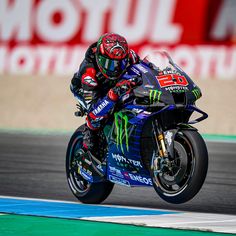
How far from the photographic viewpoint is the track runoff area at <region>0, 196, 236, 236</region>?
22.4ft

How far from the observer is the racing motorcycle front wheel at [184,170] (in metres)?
7.67

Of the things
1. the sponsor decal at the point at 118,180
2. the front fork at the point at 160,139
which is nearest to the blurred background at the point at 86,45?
the sponsor decal at the point at 118,180

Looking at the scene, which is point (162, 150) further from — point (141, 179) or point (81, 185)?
point (81, 185)

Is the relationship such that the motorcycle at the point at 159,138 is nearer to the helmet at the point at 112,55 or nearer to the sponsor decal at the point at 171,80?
the sponsor decal at the point at 171,80

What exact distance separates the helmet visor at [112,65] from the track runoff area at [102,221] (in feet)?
4.21

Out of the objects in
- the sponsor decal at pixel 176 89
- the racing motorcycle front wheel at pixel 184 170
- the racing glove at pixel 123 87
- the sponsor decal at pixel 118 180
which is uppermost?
the sponsor decal at pixel 176 89

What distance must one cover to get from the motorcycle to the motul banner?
11.5 metres

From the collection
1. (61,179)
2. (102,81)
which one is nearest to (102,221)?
(102,81)

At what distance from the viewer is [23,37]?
2291 centimetres

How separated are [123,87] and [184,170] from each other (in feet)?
3.46

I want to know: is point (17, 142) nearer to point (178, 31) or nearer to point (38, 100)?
point (38, 100)

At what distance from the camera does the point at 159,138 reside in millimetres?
7934

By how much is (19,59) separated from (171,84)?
49.0 feet

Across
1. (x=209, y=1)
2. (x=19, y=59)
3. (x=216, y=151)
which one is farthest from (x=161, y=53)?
(x=19, y=59)
